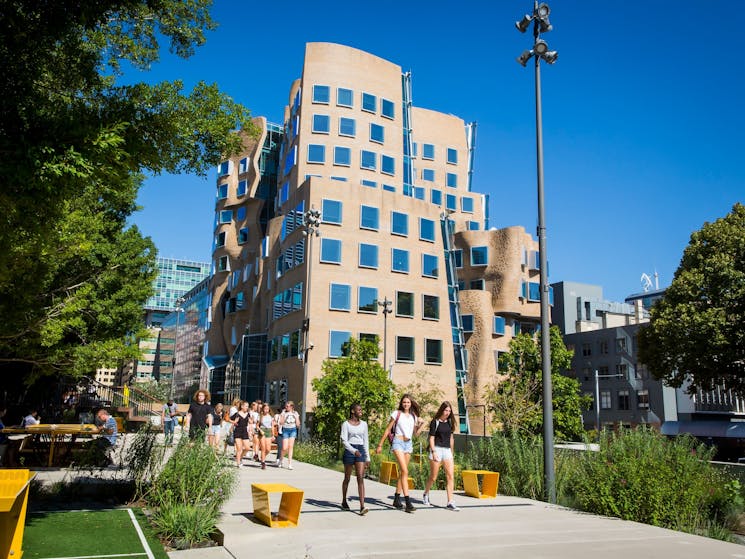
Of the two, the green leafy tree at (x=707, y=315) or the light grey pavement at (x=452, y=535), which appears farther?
the green leafy tree at (x=707, y=315)

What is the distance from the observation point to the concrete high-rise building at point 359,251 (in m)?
41.9

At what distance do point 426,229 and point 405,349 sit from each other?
9.28m

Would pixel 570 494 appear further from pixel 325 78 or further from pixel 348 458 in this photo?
pixel 325 78

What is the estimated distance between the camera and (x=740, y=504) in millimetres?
11453

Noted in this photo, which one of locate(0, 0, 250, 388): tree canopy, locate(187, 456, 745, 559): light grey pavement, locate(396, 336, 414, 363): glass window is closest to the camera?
locate(0, 0, 250, 388): tree canopy

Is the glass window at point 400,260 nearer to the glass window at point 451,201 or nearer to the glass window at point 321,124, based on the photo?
the glass window at point 321,124

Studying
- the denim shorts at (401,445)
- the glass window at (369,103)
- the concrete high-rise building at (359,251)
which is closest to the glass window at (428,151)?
the concrete high-rise building at (359,251)

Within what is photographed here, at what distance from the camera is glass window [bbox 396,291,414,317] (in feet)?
143

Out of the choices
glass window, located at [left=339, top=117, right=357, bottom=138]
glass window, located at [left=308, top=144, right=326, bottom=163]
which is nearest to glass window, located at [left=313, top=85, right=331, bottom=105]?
glass window, located at [left=339, top=117, right=357, bottom=138]

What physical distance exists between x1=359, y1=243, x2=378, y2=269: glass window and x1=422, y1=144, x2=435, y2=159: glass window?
2241cm

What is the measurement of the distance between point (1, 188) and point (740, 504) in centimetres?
1260

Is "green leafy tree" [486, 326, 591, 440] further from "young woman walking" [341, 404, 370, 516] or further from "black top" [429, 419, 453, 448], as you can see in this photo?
"young woman walking" [341, 404, 370, 516]

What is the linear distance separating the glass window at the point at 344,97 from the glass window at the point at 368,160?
4.06 metres

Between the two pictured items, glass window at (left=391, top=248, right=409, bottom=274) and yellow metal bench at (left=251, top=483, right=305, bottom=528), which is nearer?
yellow metal bench at (left=251, top=483, right=305, bottom=528)
